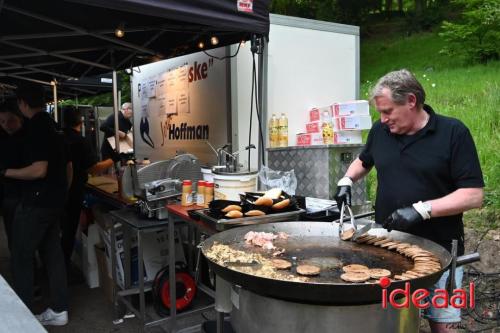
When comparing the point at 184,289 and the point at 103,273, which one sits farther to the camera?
the point at 103,273

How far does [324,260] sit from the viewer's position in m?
1.96

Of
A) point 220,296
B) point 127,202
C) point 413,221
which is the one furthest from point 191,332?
point 413,221

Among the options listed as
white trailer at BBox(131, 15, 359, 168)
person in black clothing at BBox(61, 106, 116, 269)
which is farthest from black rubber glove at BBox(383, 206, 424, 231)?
person in black clothing at BBox(61, 106, 116, 269)

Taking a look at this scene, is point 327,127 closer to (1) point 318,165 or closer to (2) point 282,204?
(1) point 318,165

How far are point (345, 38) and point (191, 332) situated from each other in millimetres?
3554

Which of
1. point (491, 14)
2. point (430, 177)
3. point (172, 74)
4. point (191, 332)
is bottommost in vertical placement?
point (191, 332)

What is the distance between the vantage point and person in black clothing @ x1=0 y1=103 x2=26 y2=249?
3457 mm

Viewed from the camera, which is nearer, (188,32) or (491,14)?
(188,32)

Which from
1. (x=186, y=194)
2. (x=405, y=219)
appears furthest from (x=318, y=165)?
(x=405, y=219)

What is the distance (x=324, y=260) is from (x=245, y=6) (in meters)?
2.01

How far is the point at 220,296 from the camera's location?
214 cm

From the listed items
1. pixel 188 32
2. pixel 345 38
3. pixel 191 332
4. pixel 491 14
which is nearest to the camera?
pixel 191 332

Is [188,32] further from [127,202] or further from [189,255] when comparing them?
[189,255]

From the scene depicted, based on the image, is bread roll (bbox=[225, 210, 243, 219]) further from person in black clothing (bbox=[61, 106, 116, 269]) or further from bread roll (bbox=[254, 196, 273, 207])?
person in black clothing (bbox=[61, 106, 116, 269])
